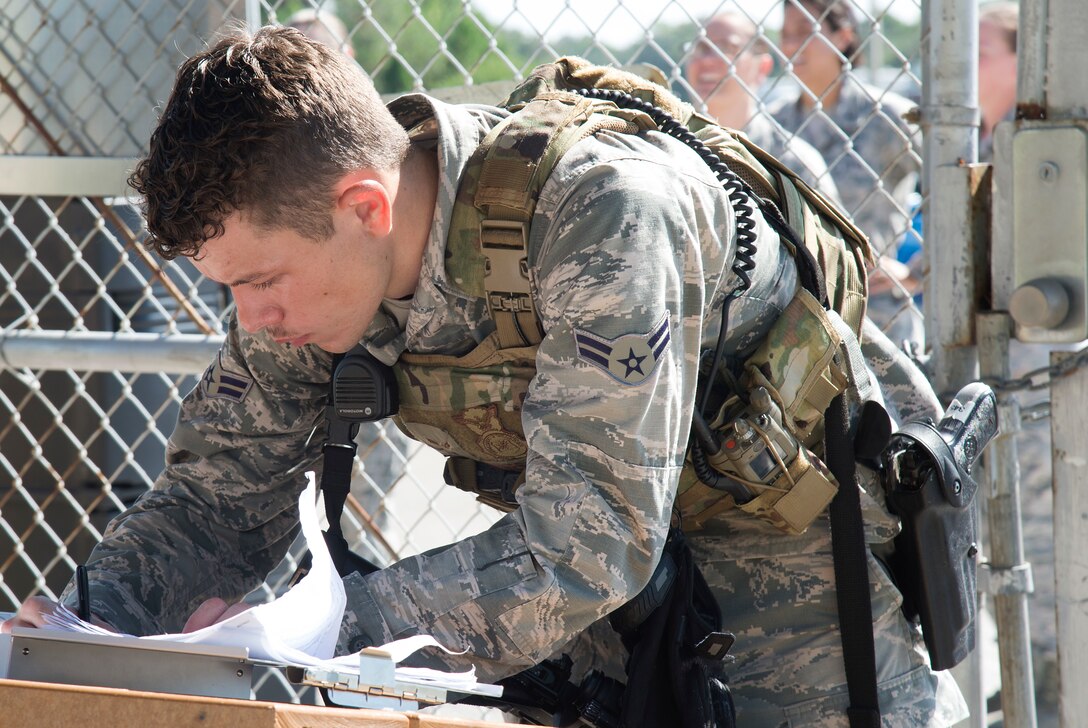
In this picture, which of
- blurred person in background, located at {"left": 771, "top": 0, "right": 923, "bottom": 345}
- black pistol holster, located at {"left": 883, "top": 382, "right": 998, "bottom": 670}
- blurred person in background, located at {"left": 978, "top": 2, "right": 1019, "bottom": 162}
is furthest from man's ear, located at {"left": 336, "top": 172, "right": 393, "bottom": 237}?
blurred person in background, located at {"left": 978, "top": 2, "right": 1019, "bottom": 162}

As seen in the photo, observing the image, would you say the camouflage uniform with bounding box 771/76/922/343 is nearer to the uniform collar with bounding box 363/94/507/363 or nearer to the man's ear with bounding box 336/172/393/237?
the uniform collar with bounding box 363/94/507/363

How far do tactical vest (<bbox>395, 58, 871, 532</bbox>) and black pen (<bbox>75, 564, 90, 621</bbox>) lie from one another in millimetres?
484

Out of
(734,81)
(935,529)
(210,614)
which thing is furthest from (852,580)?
(734,81)

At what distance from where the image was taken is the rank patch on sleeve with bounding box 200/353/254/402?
1750mm

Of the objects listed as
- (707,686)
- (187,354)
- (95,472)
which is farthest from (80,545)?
(707,686)

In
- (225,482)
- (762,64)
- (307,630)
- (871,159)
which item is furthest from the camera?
(762,64)

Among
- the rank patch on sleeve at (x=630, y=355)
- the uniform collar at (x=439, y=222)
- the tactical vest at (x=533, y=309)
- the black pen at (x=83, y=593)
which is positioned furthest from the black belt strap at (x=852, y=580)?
the black pen at (x=83, y=593)

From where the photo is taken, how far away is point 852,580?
156 cm

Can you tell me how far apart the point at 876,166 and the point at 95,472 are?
2421 mm

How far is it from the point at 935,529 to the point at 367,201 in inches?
36.1

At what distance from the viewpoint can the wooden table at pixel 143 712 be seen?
90cm

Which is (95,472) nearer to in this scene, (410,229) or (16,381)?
(16,381)

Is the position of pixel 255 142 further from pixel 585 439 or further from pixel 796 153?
pixel 796 153

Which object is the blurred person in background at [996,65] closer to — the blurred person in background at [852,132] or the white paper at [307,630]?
the blurred person in background at [852,132]
